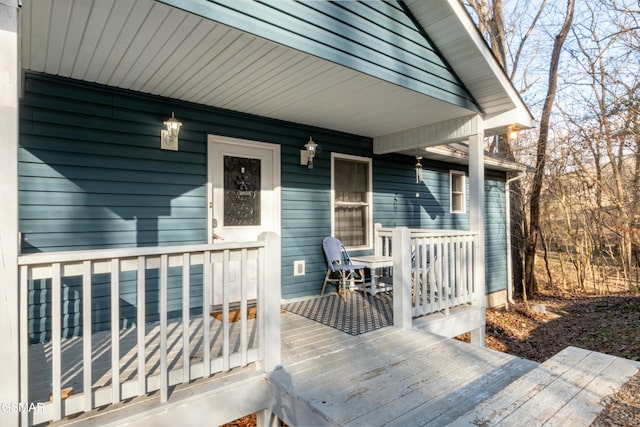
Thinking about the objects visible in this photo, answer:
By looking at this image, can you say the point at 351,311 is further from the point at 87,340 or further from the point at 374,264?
the point at 87,340

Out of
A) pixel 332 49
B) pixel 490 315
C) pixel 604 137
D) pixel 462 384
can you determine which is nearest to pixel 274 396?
pixel 462 384

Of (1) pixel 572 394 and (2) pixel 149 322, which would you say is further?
(2) pixel 149 322

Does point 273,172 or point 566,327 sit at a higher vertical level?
point 273,172

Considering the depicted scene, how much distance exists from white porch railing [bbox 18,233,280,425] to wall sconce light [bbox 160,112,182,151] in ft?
5.88

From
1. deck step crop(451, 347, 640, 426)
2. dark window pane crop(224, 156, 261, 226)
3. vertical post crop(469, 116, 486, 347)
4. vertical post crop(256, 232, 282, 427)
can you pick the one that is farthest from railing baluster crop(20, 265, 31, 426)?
vertical post crop(469, 116, 486, 347)

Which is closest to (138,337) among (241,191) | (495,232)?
(241,191)

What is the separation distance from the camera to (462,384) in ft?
7.91

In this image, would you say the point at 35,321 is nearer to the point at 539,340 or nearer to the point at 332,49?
the point at 332,49

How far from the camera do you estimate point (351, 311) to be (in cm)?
412

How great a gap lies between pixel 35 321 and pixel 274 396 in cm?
229

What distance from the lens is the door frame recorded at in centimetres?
402

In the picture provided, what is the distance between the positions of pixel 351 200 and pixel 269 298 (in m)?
3.25

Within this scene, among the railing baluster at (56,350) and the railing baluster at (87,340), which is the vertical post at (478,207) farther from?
the railing baluster at (56,350)
